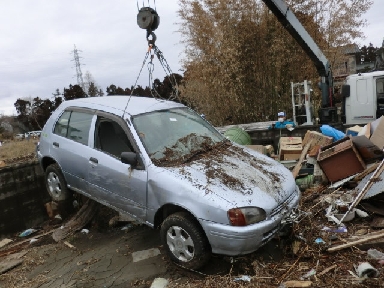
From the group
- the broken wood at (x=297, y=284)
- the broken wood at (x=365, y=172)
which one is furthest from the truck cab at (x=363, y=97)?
the broken wood at (x=297, y=284)

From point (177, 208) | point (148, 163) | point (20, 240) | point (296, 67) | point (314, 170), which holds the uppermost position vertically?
point (296, 67)

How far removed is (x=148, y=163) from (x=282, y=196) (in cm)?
157

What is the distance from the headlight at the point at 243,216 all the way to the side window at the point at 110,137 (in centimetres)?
177

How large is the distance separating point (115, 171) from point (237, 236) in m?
1.80

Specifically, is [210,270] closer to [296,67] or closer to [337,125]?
[337,125]

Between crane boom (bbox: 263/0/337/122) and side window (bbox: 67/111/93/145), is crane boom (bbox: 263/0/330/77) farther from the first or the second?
side window (bbox: 67/111/93/145)

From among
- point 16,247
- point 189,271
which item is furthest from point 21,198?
point 189,271

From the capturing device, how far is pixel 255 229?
3236mm

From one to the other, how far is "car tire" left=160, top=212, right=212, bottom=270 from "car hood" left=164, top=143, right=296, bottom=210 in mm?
411

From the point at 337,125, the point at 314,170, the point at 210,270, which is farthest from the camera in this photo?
the point at 337,125

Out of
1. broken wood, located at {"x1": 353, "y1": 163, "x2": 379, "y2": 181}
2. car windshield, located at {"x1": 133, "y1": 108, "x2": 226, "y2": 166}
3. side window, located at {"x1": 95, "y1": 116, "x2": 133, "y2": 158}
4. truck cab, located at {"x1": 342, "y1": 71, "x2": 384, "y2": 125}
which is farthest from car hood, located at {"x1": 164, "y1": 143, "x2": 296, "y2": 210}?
truck cab, located at {"x1": 342, "y1": 71, "x2": 384, "y2": 125}

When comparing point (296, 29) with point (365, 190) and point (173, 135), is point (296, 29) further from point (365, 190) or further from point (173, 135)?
point (173, 135)

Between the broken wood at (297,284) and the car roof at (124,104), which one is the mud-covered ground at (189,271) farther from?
the car roof at (124,104)

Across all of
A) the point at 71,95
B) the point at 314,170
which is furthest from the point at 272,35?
the point at 71,95
